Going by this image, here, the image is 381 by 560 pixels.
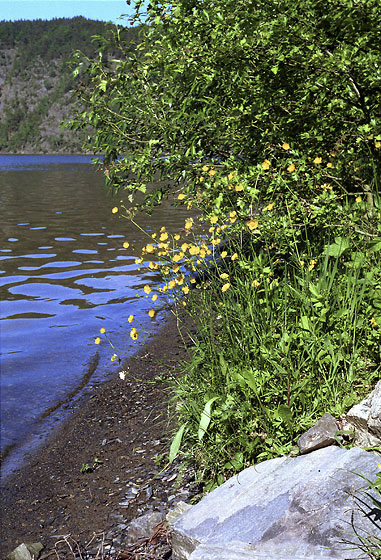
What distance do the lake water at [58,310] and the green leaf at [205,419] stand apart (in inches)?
116

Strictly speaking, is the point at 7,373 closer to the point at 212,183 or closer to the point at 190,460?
the point at 212,183

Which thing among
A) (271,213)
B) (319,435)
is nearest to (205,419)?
(319,435)

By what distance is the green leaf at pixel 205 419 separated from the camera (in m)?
3.65

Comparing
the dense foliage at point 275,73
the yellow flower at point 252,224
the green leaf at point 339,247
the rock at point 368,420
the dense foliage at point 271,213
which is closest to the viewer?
the rock at point 368,420

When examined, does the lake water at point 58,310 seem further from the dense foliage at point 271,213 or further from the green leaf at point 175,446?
the dense foliage at point 271,213

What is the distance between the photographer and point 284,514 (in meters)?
2.89

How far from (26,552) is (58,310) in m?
7.36

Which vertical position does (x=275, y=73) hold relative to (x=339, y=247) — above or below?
above

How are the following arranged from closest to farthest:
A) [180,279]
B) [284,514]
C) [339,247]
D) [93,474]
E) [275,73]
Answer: [284,514], [339,247], [180,279], [93,474], [275,73]

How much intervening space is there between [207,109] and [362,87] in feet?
5.81

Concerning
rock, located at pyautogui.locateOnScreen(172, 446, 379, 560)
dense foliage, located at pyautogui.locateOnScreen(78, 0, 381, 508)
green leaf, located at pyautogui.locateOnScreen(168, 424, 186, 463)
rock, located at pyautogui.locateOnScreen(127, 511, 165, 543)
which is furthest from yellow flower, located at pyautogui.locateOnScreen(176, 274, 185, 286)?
rock, located at pyautogui.locateOnScreen(127, 511, 165, 543)

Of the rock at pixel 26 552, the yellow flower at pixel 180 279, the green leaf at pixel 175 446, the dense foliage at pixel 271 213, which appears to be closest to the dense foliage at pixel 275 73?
the dense foliage at pixel 271 213

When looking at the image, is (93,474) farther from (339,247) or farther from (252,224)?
(339,247)

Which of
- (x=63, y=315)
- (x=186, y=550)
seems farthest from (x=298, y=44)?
(x=63, y=315)
